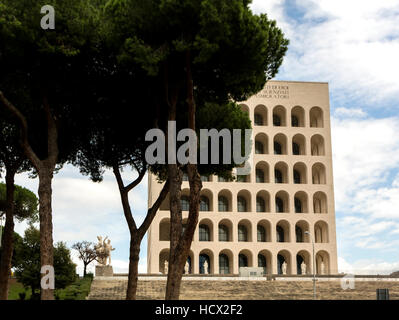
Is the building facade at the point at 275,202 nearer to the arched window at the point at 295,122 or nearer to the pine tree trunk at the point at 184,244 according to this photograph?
the arched window at the point at 295,122

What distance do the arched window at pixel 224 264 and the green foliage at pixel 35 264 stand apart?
2429cm

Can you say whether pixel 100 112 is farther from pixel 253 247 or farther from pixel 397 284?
pixel 253 247

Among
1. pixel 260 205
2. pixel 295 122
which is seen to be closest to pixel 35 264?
pixel 260 205

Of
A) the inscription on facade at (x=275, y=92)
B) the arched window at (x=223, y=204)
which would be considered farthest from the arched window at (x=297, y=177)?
the inscription on facade at (x=275, y=92)

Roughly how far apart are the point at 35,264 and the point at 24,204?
1513 centimetres

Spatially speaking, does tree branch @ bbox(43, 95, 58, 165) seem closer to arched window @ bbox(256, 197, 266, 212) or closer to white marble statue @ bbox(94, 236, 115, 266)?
white marble statue @ bbox(94, 236, 115, 266)

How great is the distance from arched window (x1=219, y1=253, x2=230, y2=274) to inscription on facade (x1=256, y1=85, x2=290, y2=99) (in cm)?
1755

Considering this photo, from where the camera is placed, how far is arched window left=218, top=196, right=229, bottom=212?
5591cm

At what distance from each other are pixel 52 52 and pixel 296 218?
4326 centimetres

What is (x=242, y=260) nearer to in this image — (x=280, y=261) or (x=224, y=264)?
(x=224, y=264)

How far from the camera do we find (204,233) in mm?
54844

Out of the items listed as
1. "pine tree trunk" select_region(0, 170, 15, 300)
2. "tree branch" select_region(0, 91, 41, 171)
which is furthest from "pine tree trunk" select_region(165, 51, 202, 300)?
"pine tree trunk" select_region(0, 170, 15, 300)

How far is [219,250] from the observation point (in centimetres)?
5331
